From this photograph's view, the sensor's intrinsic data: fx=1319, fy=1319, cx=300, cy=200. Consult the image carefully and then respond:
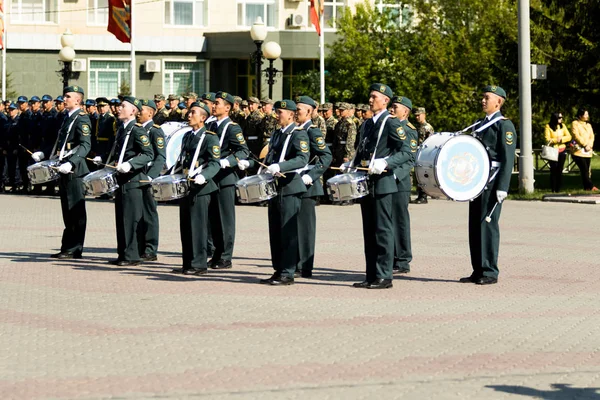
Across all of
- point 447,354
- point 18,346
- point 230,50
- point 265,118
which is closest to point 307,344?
point 447,354

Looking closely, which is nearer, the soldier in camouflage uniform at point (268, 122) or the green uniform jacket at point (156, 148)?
the green uniform jacket at point (156, 148)

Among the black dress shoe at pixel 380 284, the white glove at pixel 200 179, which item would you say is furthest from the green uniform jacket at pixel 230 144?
the black dress shoe at pixel 380 284

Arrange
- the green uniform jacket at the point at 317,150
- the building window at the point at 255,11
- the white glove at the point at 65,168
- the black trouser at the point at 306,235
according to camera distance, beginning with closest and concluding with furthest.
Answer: the green uniform jacket at the point at 317,150
the black trouser at the point at 306,235
the white glove at the point at 65,168
the building window at the point at 255,11

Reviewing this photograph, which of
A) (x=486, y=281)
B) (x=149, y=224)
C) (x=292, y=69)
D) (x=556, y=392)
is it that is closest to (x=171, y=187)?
(x=149, y=224)

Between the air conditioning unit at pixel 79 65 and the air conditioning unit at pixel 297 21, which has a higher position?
the air conditioning unit at pixel 297 21

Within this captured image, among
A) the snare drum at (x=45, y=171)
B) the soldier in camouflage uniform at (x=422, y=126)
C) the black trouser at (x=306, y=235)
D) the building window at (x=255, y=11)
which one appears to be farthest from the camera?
the building window at (x=255, y=11)

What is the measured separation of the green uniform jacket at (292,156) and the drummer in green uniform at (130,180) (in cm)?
213

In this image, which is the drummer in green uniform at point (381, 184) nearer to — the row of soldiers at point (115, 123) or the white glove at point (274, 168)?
the white glove at point (274, 168)

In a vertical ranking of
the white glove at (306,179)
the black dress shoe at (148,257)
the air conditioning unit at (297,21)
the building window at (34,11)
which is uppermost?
the building window at (34,11)

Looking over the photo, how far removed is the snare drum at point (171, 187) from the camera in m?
14.3

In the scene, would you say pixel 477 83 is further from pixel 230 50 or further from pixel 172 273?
pixel 172 273

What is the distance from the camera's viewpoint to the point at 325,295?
12820mm

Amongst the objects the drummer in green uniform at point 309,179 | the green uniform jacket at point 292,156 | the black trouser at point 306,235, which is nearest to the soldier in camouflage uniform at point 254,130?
the drummer in green uniform at point 309,179

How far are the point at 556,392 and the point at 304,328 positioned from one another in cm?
291
